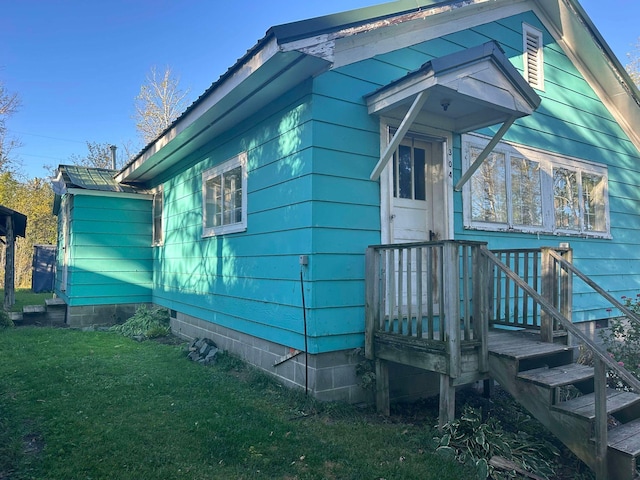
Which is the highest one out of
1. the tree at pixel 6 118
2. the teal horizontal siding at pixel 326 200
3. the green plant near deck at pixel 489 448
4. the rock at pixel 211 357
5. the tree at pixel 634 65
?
the tree at pixel 634 65

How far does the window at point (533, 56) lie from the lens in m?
6.32

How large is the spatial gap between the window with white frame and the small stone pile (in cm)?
368

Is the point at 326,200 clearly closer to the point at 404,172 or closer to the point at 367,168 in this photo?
the point at 367,168

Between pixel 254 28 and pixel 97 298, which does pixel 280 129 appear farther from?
pixel 254 28

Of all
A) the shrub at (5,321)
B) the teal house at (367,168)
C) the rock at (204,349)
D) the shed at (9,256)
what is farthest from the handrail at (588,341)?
the shed at (9,256)

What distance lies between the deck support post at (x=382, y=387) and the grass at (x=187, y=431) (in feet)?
0.44

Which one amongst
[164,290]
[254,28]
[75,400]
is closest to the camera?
[75,400]

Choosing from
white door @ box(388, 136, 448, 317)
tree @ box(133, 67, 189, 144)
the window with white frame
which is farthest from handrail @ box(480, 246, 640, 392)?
tree @ box(133, 67, 189, 144)

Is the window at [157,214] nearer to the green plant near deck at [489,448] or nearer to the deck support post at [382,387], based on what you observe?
the deck support post at [382,387]

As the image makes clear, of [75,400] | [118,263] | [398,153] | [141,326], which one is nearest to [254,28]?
[118,263]

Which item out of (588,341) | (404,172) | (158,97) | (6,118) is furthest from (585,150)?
(6,118)

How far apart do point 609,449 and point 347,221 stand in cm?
267

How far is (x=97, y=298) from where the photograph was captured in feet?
28.2

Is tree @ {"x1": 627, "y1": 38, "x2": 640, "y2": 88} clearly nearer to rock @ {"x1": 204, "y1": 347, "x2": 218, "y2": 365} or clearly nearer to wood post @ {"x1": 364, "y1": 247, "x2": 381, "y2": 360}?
wood post @ {"x1": 364, "y1": 247, "x2": 381, "y2": 360}
